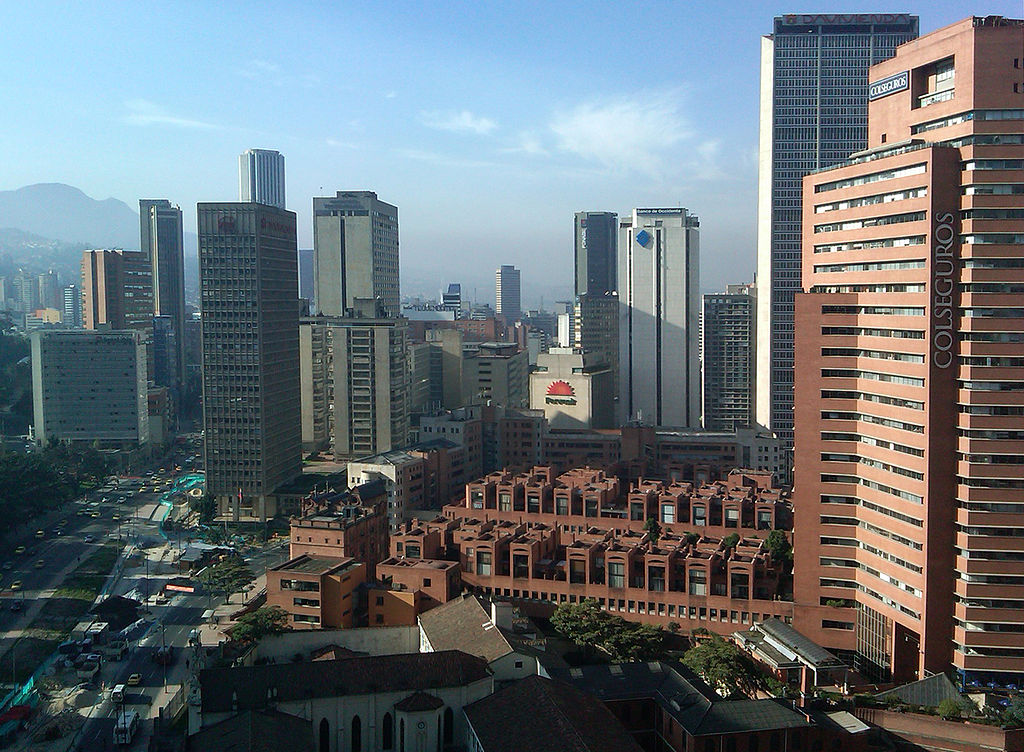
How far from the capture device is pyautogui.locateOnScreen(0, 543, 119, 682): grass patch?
38750 mm

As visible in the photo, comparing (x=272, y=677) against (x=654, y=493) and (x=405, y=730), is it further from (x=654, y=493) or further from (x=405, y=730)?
(x=654, y=493)

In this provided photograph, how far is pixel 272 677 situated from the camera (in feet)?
92.1

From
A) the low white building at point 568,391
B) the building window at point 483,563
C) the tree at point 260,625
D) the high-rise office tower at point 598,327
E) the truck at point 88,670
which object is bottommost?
the truck at point 88,670

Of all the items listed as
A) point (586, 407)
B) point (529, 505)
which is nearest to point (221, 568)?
point (529, 505)

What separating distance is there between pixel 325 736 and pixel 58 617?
23.4 metres

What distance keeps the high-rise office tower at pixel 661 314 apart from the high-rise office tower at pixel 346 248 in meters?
25.7

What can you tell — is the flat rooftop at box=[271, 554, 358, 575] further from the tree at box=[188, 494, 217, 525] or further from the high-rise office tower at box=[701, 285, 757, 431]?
the high-rise office tower at box=[701, 285, 757, 431]

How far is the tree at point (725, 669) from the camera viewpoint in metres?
32.1

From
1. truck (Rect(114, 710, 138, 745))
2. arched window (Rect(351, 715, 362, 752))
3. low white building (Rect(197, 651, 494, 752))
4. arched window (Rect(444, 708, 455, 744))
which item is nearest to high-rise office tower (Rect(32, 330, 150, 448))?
truck (Rect(114, 710, 138, 745))

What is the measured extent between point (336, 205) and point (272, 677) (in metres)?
75.6

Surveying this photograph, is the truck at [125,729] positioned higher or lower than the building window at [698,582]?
lower

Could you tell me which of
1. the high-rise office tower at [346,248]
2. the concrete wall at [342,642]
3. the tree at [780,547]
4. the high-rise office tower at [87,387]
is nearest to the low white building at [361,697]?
the concrete wall at [342,642]

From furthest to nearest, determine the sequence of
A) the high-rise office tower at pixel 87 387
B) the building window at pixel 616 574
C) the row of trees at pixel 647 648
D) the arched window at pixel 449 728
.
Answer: the high-rise office tower at pixel 87 387, the building window at pixel 616 574, the row of trees at pixel 647 648, the arched window at pixel 449 728

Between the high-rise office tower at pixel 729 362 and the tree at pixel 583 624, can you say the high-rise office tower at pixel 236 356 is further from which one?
the high-rise office tower at pixel 729 362
